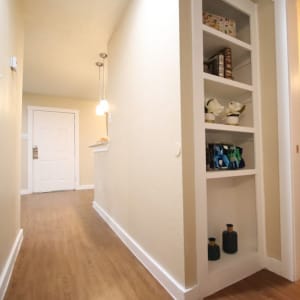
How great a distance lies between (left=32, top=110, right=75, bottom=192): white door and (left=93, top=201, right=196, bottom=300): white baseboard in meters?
3.29

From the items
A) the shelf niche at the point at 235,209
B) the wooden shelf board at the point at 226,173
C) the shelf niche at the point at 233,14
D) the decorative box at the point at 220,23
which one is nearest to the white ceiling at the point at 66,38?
the shelf niche at the point at 233,14

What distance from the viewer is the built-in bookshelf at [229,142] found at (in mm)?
1344

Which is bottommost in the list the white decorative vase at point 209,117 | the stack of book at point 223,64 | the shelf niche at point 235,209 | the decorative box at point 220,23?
the shelf niche at point 235,209

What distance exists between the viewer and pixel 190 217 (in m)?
1.29

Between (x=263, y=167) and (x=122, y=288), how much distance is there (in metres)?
1.36

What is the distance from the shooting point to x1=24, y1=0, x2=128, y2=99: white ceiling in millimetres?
2249

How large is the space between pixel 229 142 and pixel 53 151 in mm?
4584

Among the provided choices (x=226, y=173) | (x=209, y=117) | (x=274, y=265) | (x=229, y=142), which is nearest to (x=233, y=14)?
(x=209, y=117)

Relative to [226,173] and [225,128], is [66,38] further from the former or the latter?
[226,173]

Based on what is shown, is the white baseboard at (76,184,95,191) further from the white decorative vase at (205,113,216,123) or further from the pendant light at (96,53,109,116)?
the white decorative vase at (205,113,216,123)

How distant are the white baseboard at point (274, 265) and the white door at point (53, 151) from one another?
15.6 feet

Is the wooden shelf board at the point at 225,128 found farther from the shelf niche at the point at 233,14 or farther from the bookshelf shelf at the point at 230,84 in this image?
the shelf niche at the point at 233,14

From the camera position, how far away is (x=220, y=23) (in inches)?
62.5

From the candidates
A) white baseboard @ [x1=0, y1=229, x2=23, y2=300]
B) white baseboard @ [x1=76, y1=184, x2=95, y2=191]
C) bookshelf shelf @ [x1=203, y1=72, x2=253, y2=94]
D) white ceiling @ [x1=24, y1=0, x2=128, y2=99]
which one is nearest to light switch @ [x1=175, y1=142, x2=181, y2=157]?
bookshelf shelf @ [x1=203, y1=72, x2=253, y2=94]
